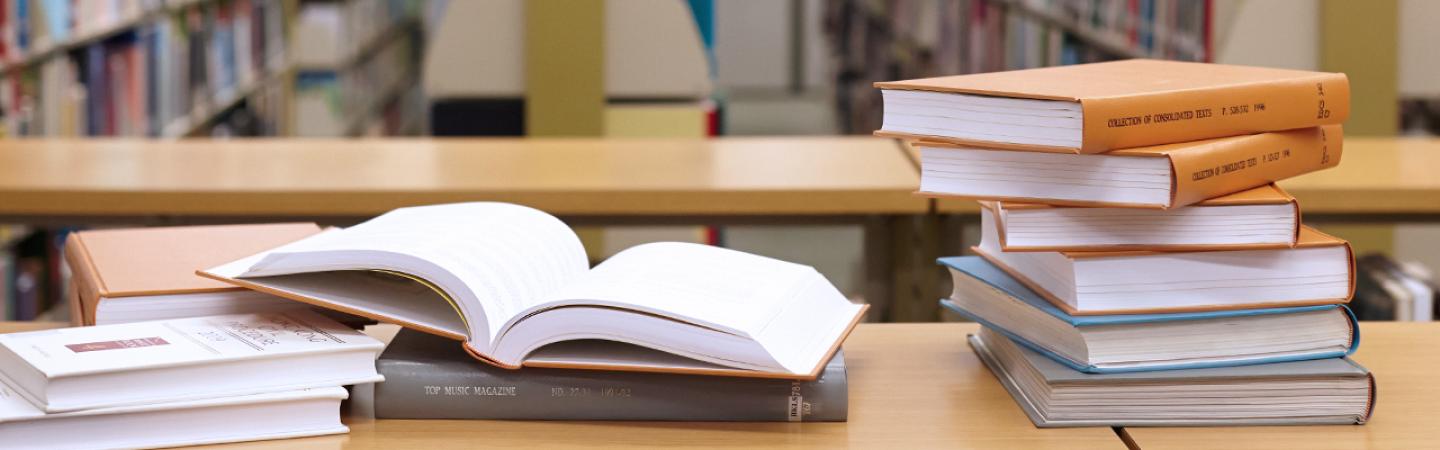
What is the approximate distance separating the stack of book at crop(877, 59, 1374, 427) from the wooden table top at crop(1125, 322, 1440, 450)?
0.04 feet

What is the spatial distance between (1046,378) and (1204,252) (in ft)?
0.44

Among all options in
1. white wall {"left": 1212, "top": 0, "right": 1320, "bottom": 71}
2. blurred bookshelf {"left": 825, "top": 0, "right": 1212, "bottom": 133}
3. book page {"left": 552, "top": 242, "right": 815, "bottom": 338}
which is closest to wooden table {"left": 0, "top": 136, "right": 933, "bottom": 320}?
book page {"left": 552, "top": 242, "right": 815, "bottom": 338}

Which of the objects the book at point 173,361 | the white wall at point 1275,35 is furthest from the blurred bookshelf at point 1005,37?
the book at point 173,361

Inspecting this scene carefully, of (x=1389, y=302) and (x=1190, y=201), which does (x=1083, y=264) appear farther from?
(x=1389, y=302)

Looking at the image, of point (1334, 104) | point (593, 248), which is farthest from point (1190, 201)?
point (593, 248)

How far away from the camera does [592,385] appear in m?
0.95

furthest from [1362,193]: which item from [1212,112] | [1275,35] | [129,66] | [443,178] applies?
[129,66]

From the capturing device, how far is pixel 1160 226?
0.96 meters

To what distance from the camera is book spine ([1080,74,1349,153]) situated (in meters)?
0.90

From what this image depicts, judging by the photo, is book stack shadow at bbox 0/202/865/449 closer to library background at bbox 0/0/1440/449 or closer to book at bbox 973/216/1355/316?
library background at bbox 0/0/1440/449

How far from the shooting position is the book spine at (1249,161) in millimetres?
908

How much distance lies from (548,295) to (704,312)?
121 millimetres

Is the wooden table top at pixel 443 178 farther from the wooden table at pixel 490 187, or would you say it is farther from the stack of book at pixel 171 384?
the stack of book at pixel 171 384

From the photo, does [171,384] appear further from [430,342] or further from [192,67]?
[192,67]
